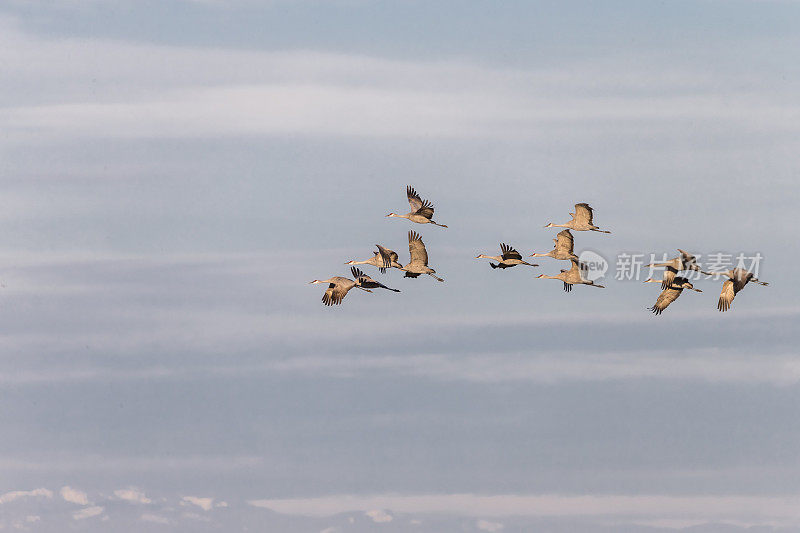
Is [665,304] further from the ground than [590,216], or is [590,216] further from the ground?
[590,216]

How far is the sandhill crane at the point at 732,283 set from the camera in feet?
274

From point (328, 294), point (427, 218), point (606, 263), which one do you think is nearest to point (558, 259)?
point (606, 263)

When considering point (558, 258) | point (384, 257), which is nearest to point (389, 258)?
point (384, 257)

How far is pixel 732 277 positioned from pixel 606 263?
806cm

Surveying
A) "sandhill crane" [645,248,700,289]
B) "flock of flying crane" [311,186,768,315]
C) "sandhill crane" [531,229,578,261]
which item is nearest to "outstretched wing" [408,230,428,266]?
"flock of flying crane" [311,186,768,315]

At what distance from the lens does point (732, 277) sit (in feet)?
275

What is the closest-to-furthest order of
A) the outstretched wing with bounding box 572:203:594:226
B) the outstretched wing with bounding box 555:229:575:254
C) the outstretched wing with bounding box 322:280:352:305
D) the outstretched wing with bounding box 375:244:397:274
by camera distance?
the outstretched wing with bounding box 322:280:352:305, the outstretched wing with bounding box 375:244:397:274, the outstretched wing with bounding box 572:203:594:226, the outstretched wing with bounding box 555:229:575:254

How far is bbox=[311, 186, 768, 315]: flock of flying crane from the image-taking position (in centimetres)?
7988

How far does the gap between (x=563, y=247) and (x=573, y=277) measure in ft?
10.1

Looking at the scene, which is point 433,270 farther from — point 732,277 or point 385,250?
point 732,277

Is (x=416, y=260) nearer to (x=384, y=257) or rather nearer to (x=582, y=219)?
(x=384, y=257)

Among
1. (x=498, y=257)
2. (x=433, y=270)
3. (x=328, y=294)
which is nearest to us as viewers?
(x=328, y=294)

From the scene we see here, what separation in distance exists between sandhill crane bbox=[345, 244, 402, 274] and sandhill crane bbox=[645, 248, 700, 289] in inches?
681

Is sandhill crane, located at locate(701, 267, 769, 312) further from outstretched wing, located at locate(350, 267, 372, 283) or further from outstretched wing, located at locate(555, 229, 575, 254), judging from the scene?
outstretched wing, located at locate(350, 267, 372, 283)
